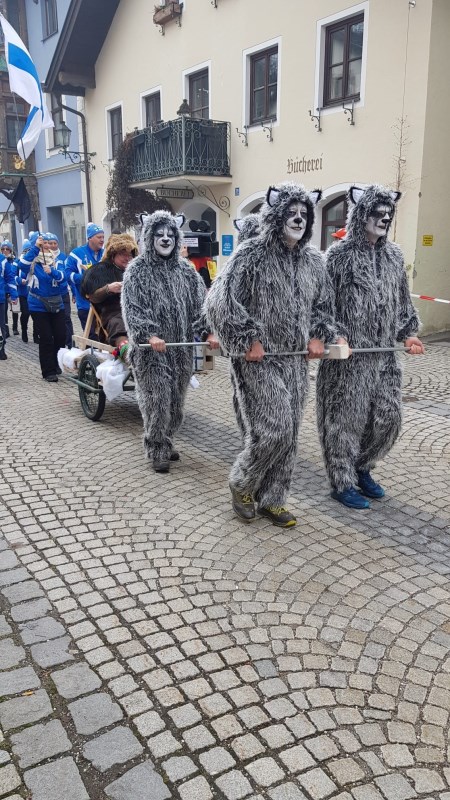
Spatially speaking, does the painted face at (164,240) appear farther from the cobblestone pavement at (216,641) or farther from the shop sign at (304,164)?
the shop sign at (304,164)

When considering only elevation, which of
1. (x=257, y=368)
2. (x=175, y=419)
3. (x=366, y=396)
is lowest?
(x=175, y=419)

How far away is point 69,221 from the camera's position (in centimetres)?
2227

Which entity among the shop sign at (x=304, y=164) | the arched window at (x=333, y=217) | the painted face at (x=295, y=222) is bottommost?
the painted face at (x=295, y=222)

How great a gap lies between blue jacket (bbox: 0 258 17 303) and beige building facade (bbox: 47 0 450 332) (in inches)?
217

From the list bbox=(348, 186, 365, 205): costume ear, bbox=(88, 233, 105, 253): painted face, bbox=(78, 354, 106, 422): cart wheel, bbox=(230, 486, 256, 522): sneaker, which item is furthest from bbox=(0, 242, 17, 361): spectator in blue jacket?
bbox=(348, 186, 365, 205): costume ear

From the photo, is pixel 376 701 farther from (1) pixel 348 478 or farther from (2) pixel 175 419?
(2) pixel 175 419

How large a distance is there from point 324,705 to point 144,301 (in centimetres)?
307

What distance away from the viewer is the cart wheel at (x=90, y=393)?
6.21 meters

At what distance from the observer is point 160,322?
4711mm

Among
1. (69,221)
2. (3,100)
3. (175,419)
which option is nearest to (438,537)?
(175,419)

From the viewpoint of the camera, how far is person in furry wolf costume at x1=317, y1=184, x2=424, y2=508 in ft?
12.4

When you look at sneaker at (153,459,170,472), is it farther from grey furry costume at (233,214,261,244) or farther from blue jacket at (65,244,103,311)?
blue jacket at (65,244,103,311)

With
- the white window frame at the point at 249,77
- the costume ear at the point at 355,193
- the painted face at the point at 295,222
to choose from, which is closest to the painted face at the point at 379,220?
the costume ear at the point at 355,193

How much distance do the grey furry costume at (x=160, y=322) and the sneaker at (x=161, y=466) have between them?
0.03 metres
